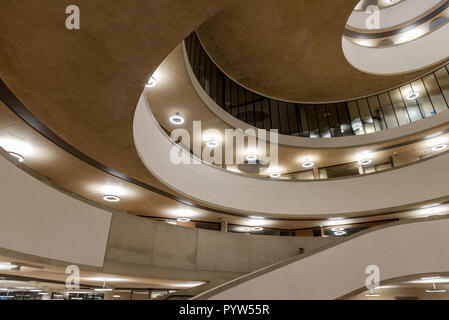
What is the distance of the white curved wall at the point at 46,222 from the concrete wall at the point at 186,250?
39.0 inches

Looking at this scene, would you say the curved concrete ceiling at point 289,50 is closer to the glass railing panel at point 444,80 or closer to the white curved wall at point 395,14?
the glass railing panel at point 444,80

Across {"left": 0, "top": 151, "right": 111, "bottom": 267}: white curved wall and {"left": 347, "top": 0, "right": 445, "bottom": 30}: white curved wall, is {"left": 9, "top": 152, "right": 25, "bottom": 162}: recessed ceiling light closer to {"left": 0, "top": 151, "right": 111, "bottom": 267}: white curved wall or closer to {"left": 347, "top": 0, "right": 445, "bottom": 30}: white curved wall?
{"left": 0, "top": 151, "right": 111, "bottom": 267}: white curved wall

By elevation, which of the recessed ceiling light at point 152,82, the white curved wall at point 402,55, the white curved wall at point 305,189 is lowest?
the white curved wall at point 305,189

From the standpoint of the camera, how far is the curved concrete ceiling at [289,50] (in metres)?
13.0

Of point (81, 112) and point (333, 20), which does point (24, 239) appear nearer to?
point (81, 112)

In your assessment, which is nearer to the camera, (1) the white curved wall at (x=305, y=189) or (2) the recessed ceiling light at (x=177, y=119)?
(1) the white curved wall at (x=305, y=189)

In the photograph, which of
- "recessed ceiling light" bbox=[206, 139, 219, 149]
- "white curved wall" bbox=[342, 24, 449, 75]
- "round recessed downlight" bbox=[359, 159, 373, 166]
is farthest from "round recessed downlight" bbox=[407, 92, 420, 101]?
"recessed ceiling light" bbox=[206, 139, 219, 149]

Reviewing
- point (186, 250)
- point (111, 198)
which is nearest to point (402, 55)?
point (186, 250)

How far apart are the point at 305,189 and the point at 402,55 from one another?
35.0 feet

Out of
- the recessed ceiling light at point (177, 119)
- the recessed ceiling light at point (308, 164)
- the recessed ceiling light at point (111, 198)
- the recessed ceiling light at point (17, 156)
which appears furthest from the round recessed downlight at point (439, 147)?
the recessed ceiling light at point (17, 156)

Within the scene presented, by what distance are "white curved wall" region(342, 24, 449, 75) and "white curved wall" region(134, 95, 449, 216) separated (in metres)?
6.48

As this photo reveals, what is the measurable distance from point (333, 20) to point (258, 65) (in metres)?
4.51

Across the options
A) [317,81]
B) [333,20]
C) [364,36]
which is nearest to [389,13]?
[364,36]

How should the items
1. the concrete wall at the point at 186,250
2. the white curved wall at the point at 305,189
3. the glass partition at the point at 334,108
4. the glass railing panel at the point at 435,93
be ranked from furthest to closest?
the glass partition at the point at 334,108 → the glass railing panel at the point at 435,93 → the white curved wall at the point at 305,189 → the concrete wall at the point at 186,250
